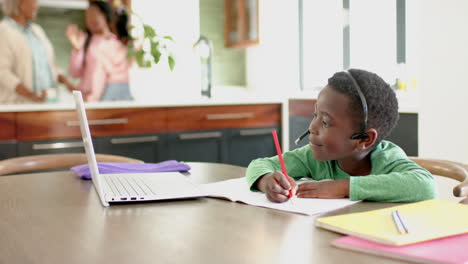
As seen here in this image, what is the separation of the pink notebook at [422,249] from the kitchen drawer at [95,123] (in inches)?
113

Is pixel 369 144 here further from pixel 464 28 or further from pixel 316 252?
pixel 464 28

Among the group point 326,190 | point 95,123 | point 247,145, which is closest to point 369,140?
point 326,190

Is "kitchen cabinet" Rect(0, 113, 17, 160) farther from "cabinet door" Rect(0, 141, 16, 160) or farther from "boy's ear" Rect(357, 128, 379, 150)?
"boy's ear" Rect(357, 128, 379, 150)

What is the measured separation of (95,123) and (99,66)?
0.69m

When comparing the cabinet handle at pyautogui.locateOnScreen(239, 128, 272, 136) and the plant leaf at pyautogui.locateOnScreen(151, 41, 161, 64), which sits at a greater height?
the plant leaf at pyautogui.locateOnScreen(151, 41, 161, 64)

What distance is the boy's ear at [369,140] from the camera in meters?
1.22

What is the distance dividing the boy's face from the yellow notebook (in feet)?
0.86

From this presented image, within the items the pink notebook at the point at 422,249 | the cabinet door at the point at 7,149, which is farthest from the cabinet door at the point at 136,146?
the pink notebook at the point at 422,249

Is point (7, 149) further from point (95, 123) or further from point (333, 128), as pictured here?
point (333, 128)

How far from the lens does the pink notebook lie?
2.32 feet

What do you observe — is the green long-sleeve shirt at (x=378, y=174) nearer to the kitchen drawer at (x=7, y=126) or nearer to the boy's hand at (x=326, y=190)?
the boy's hand at (x=326, y=190)

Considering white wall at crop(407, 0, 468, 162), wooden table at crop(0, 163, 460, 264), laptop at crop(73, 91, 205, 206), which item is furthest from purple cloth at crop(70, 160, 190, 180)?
white wall at crop(407, 0, 468, 162)

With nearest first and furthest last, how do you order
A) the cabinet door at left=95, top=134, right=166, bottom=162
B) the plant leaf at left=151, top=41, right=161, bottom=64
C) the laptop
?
1. the laptop
2. the cabinet door at left=95, top=134, right=166, bottom=162
3. the plant leaf at left=151, top=41, right=161, bottom=64

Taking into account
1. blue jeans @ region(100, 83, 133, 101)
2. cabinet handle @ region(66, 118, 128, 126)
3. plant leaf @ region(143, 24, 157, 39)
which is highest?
plant leaf @ region(143, 24, 157, 39)
